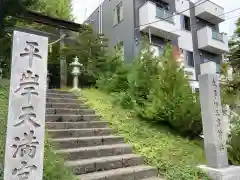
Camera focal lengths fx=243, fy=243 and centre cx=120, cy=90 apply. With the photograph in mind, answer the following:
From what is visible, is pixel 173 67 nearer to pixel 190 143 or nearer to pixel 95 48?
pixel 190 143

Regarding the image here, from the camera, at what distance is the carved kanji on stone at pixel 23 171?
8.81 ft

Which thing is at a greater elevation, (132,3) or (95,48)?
(132,3)

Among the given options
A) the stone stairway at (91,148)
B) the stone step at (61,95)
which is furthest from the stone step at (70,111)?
the stone step at (61,95)

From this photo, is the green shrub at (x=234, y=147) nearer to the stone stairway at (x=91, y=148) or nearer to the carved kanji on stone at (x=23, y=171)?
the stone stairway at (x=91, y=148)

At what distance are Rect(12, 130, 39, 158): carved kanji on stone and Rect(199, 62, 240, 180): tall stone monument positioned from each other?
10.5 feet

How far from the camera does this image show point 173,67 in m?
6.24

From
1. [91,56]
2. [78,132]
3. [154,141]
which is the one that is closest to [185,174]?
[154,141]

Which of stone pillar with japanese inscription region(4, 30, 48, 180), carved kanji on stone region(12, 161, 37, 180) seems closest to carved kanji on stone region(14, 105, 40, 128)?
stone pillar with japanese inscription region(4, 30, 48, 180)

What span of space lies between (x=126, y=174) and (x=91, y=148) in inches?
36.0

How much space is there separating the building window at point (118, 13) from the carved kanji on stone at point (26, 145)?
1260 centimetres

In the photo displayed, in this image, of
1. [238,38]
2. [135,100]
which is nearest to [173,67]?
[135,100]

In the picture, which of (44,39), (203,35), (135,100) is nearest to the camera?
(44,39)

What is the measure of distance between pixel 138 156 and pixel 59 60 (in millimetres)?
7840

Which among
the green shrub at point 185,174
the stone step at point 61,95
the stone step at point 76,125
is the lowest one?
the green shrub at point 185,174
